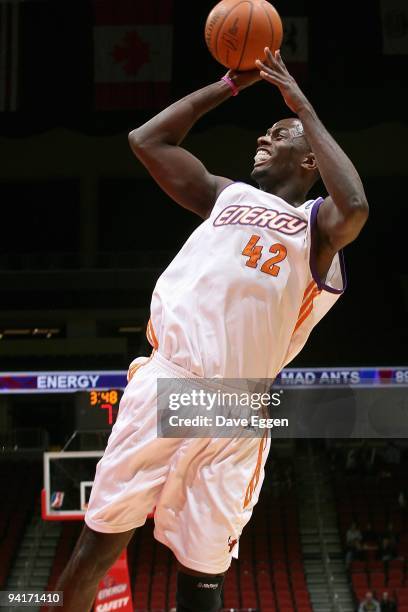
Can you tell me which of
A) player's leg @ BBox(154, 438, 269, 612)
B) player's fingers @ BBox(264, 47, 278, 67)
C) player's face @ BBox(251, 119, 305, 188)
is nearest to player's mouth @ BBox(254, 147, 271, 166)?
player's face @ BBox(251, 119, 305, 188)

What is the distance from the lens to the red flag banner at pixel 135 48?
44.9 ft

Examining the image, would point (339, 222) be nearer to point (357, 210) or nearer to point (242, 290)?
point (357, 210)

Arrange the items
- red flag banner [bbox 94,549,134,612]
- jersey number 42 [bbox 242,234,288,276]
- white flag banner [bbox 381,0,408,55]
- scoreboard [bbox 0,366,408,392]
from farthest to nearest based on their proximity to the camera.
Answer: scoreboard [bbox 0,366,408,392] → white flag banner [bbox 381,0,408,55] → red flag banner [bbox 94,549,134,612] → jersey number 42 [bbox 242,234,288,276]

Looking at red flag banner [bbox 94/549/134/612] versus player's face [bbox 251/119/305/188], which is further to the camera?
red flag banner [bbox 94/549/134/612]

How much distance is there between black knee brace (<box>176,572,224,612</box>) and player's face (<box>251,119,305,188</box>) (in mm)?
1547

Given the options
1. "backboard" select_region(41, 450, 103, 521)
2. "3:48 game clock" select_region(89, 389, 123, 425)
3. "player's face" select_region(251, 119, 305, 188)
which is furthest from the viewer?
"3:48 game clock" select_region(89, 389, 123, 425)

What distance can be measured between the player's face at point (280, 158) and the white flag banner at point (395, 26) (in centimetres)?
1050

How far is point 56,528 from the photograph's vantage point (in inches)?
650

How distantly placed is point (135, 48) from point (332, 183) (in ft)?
37.1

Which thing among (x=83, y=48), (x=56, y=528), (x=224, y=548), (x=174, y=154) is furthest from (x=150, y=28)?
(x=224, y=548)

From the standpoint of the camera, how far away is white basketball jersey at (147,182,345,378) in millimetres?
3105

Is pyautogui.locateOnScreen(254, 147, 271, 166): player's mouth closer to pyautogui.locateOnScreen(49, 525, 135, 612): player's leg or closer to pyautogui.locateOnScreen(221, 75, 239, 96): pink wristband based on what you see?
pyautogui.locateOnScreen(221, 75, 239, 96): pink wristband

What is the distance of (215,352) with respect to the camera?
10.1ft

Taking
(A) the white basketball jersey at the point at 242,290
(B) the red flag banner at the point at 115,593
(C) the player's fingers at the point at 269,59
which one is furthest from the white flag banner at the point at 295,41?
(A) the white basketball jersey at the point at 242,290
